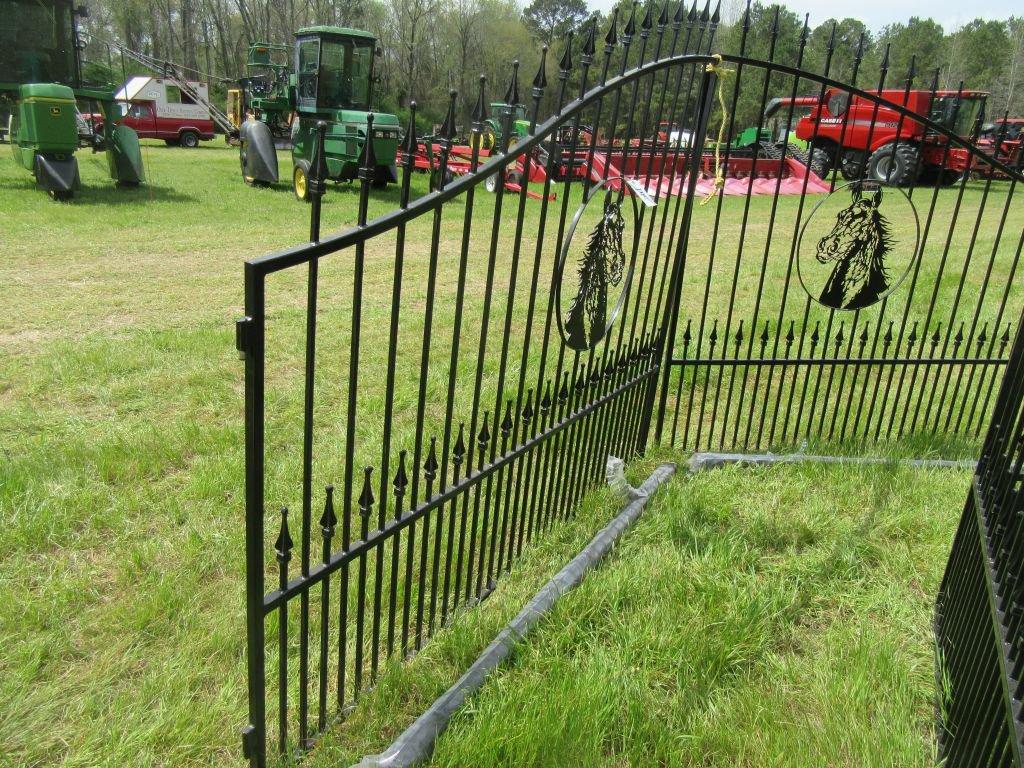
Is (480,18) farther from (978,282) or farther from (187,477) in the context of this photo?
(187,477)

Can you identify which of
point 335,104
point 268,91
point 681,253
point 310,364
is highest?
point 268,91

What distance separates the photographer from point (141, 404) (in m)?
4.20

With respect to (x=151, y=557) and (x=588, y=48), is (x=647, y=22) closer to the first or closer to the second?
(x=588, y=48)

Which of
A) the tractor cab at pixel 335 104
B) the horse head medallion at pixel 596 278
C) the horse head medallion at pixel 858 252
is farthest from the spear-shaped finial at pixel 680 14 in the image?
the tractor cab at pixel 335 104

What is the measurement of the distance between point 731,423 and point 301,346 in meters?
3.03

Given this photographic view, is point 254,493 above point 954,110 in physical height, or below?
below

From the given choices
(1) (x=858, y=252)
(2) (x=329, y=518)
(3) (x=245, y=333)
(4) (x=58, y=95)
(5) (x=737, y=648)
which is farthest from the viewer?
(4) (x=58, y=95)

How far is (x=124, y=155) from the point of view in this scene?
11.9 meters

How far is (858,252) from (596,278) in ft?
5.46

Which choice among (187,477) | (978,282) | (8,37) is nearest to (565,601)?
(187,477)

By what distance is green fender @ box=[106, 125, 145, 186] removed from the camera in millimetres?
11797

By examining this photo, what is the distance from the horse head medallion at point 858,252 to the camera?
3.67 metres

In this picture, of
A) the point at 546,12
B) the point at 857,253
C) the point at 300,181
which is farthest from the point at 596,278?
Answer: the point at 546,12

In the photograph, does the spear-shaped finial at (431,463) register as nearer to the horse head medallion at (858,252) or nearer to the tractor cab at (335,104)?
the horse head medallion at (858,252)
